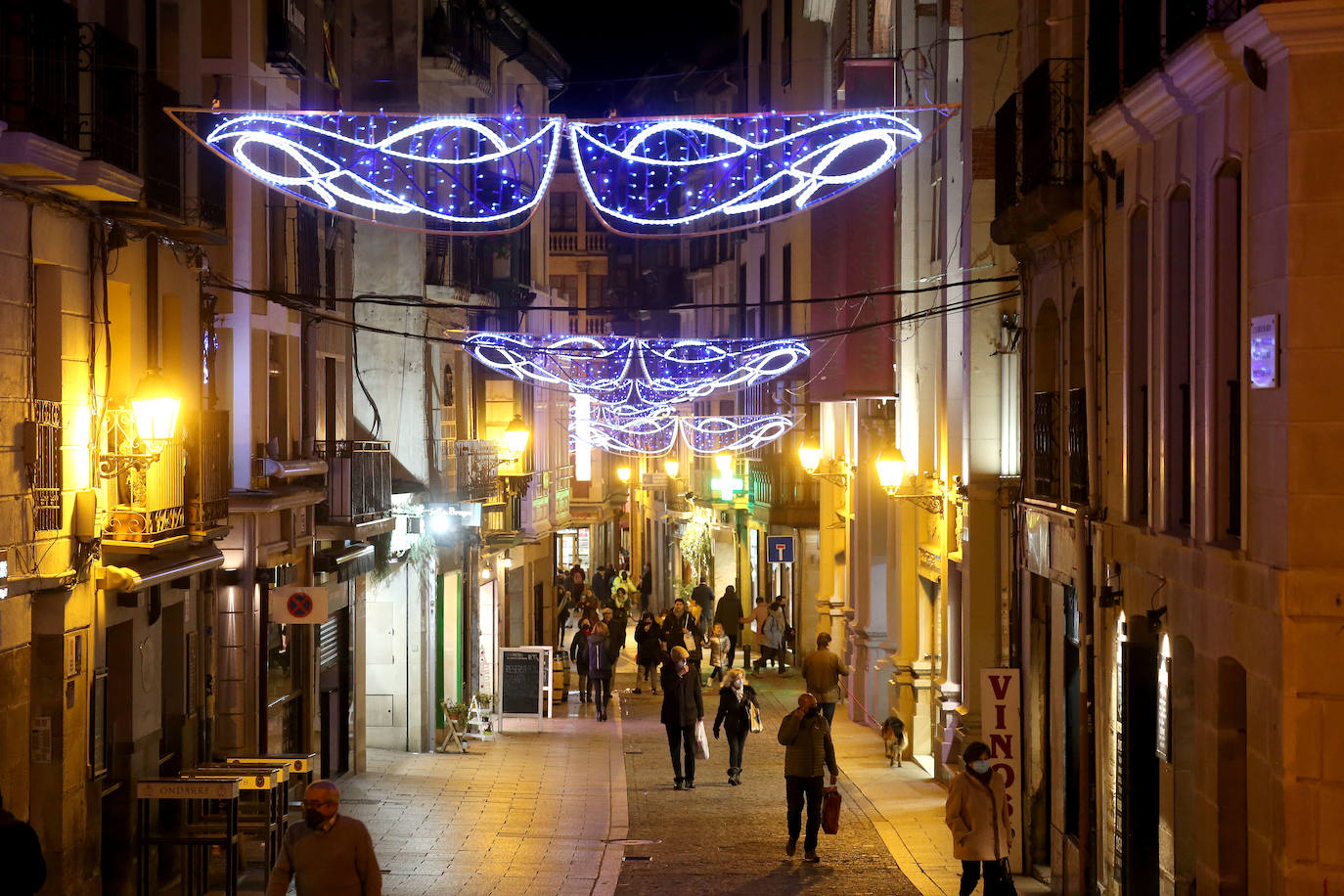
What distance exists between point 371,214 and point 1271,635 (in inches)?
821

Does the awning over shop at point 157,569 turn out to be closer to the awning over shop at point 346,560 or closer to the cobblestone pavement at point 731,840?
the awning over shop at point 346,560

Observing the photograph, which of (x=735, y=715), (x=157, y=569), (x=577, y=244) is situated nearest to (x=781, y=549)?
(x=735, y=715)

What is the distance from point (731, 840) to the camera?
17703 millimetres

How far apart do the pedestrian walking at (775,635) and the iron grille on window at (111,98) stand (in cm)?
2268

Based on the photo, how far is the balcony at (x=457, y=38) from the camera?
29.1 m

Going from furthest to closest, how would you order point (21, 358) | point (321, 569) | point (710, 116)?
point (321, 569)
point (21, 358)
point (710, 116)

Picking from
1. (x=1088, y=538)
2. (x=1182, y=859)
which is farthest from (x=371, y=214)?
(x=1182, y=859)

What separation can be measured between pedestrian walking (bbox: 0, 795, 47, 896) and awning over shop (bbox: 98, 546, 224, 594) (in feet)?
19.8

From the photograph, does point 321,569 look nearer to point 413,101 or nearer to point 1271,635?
point 413,101

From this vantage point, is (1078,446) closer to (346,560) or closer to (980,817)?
(980,817)

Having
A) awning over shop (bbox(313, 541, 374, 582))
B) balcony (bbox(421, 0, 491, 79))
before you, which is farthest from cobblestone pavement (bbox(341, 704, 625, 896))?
balcony (bbox(421, 0, 491, 79))

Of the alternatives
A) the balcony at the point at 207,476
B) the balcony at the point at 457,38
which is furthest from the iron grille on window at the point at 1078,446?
the balcony at the point at 457,38

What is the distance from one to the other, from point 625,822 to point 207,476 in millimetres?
6814

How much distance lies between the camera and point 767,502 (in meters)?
39.2
